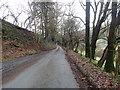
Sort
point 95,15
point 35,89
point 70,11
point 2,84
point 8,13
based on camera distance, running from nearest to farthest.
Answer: point 35,89 → point 2,84 → point 95,15 → point 70,11 → point 8,13

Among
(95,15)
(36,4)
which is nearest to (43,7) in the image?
(36,4)

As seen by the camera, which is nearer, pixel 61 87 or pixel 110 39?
pixel 61 87

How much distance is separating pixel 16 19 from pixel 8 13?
3.60 m

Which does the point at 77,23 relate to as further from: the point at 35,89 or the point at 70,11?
the point at 35,89

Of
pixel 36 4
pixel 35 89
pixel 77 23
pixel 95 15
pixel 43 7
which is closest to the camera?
pixel 35 89

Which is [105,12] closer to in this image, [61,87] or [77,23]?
[61,87]

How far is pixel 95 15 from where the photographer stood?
17.6 metres

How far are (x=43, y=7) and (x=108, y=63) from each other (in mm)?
25123

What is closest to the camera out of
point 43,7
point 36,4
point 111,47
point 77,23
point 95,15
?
point 111,47

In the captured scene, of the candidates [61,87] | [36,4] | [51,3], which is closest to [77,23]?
[51,3]

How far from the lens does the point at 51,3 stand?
33688mm

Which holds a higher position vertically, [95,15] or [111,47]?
[95,15]

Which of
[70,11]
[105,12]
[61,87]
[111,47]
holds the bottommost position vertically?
[61,87]

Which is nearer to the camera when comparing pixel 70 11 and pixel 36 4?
pixel 36 4
